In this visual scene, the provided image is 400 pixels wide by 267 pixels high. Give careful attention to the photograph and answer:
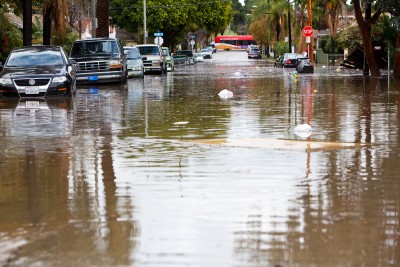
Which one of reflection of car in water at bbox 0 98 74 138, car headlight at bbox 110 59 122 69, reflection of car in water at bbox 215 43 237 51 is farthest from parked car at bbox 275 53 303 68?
reflection of car in water at bbox 215 43 237 51

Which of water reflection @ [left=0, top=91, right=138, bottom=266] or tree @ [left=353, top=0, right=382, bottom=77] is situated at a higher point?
tree @ [left=353, top=0, right=382, bottom=77]

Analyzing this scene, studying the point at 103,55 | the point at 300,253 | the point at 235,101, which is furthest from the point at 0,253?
→ the point at 103,55

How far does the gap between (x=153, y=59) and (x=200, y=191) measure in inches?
1654

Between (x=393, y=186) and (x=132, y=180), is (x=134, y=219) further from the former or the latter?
(x=393, y=186)

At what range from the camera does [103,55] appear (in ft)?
116

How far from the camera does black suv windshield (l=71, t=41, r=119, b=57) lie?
35906 millimetres

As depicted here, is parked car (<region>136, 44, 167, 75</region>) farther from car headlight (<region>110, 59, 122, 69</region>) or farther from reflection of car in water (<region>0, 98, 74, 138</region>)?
reflection of car in water (<region>0, 98, 74, 138</region>)

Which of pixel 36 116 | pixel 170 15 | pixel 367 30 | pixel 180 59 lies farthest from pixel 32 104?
pixel 170 15

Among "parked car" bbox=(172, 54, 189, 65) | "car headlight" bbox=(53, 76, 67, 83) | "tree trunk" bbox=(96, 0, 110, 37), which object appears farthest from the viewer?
"parked car" bbox=(172, 54, 189, 65)

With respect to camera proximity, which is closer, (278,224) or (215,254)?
(215,254)

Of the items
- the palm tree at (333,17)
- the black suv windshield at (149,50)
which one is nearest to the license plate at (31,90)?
the black suv windshield at (149,50)

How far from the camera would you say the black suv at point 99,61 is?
35.0 meters

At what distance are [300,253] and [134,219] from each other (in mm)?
1884

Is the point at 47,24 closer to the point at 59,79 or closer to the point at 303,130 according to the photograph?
the point at 59,79
